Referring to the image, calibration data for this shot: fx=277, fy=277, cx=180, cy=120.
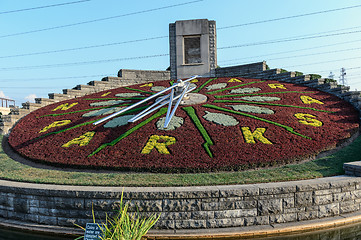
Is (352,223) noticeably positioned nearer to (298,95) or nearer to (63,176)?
(63,176)

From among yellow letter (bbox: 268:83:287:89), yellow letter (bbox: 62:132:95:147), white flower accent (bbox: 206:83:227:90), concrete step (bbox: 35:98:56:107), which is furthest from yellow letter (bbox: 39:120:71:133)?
yellow letter (bbox: 268:83:287:89)

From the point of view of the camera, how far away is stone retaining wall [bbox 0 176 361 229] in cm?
580

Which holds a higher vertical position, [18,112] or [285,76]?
[285,76]

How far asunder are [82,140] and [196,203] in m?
5.89

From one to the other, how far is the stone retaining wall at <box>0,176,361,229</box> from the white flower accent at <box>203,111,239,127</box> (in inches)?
174

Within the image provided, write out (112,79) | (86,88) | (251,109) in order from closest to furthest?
(251,109) → (86,88) → (112,79)

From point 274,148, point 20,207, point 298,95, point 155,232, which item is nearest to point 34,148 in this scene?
point 20,207

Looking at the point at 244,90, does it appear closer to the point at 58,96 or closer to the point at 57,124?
the point at 57,124

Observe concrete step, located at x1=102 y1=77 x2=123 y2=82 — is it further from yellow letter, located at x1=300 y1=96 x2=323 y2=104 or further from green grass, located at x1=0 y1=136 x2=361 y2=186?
yellow letter, located at x1=300 y1=96 x2=323 y2=104

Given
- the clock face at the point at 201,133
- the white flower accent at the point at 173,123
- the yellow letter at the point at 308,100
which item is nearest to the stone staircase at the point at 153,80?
the clock face at the point at 201,133

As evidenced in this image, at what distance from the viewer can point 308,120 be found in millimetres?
11000

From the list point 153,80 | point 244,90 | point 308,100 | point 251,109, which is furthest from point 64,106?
point 308,100

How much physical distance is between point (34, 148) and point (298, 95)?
12.2 m

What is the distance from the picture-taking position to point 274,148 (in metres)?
8.78
